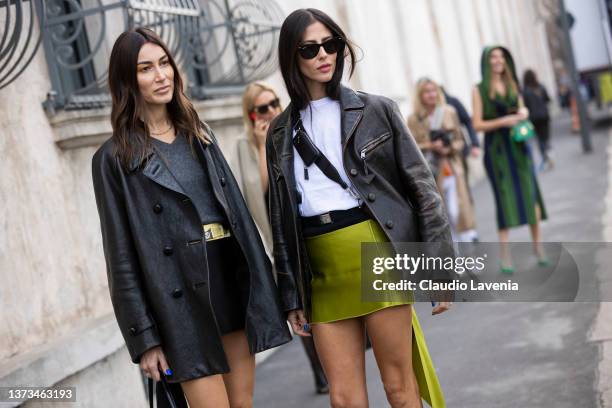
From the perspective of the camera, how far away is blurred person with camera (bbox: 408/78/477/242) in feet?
30.5

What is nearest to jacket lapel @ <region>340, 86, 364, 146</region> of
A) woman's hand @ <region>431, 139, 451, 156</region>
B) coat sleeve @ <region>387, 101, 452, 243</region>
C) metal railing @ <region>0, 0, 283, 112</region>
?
coat sleeve @ <region>387, 101, 452, 243</region>

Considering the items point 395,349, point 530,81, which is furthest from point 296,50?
point 530,81

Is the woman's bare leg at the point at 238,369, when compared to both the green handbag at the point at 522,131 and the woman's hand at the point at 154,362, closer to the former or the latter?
the woman's hand at the point at 154,362

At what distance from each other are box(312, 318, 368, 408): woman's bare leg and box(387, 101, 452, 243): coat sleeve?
440 millimetres

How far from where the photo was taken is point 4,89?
5.16m

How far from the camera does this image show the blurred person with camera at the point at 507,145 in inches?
331

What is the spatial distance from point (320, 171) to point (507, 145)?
516 cm

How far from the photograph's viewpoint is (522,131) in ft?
27.4

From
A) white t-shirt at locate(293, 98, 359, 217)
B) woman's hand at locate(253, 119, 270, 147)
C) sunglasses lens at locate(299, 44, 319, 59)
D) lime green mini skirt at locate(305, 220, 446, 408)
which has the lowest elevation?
lime green mini skirt at locate(305, 220, 446, 408)

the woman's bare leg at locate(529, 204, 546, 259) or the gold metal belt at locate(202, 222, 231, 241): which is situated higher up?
the gold metal belt at locate(202, 222, 231, 241)

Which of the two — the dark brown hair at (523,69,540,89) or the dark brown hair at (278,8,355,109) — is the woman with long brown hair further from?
the dark brown hair at (523,69,540,89)

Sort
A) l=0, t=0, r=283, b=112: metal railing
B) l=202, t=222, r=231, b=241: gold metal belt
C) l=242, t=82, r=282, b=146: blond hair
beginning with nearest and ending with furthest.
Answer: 1. l=202, t=222, r=231, b=241: gold metal belt
2. l=0, t=0, r=283, b=112: metal railing
3. l=242, t=82, r=282, b=146: blond hair

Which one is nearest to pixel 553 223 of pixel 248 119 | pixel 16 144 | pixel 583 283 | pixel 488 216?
pixel 488 216

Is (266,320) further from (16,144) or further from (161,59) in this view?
(16,144)
